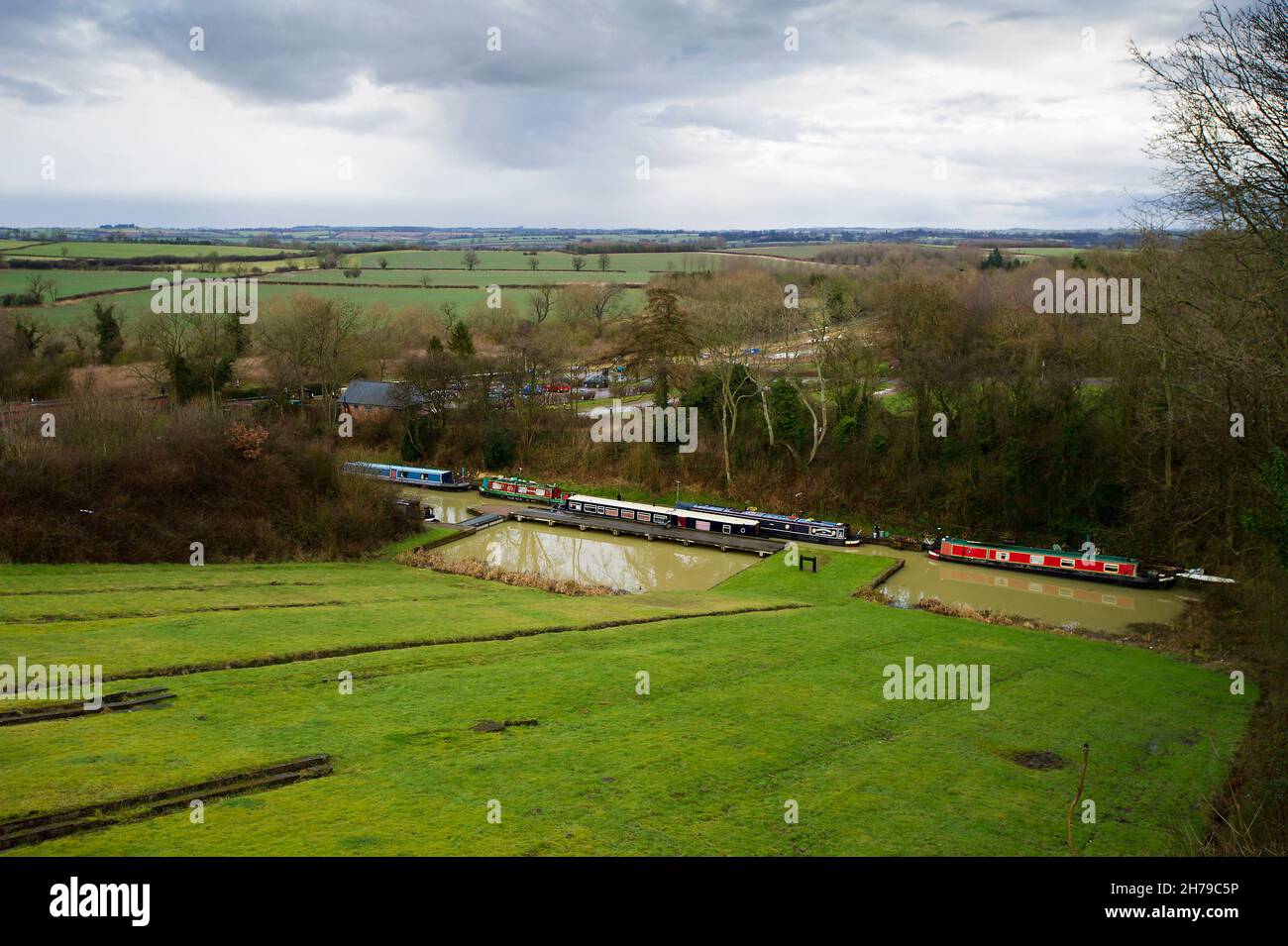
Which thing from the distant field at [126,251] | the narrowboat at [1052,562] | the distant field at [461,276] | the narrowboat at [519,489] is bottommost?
the narrowboat at [1052,562]

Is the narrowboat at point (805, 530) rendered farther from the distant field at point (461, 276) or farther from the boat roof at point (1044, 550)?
the distant field at point (461, 276)

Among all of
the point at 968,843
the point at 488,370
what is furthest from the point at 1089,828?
the point at 488,370

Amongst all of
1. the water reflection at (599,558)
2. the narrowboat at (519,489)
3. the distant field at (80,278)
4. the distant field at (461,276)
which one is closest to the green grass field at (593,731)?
the water reflection at (599,558)

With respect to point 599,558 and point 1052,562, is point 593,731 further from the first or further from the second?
point 1052,562

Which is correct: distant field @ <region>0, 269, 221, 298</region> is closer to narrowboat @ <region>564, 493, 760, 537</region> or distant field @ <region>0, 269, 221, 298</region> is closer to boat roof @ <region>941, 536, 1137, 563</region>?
narrowboat @ <region>564, 493, 760, 537</region>

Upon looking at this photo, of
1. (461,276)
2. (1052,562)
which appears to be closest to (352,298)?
(461,276)
